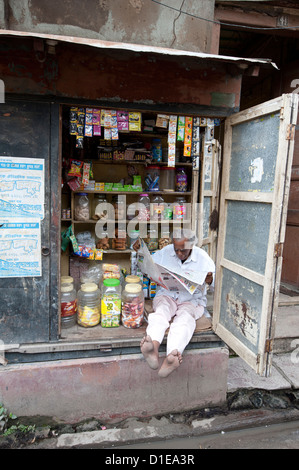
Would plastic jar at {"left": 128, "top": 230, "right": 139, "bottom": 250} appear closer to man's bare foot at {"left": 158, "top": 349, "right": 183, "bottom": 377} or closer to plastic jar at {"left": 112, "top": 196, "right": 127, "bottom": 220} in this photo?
plastic jar at {"left": 112, "top": 196, "right": 127, "bottom": 220}

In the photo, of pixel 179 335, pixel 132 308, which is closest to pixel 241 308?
pixel 179 335

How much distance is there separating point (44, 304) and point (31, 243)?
0.51 metres

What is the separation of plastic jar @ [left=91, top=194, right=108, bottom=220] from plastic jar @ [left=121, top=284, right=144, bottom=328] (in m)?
1.42

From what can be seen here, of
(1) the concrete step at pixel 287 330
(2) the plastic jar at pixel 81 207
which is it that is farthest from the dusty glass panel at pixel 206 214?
(2) the plastic jar at pixel 81 207

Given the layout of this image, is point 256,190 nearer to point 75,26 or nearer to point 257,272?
point 257,272

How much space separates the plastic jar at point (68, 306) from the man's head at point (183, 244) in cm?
110

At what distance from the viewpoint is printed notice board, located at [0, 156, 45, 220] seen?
2246 millimetres

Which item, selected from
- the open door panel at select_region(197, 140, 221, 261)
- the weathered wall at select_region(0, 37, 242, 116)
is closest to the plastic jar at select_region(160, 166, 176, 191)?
→ the open door panel at select_region(197, 140, 221, 261)

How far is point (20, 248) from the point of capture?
2322 mm

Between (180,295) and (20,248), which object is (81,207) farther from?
(180,295)

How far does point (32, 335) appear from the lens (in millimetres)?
2428

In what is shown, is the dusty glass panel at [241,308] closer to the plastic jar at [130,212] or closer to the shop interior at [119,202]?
the shop interior at [119,202]

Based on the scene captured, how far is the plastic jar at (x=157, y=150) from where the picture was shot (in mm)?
3990

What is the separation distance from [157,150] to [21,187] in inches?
85.3
